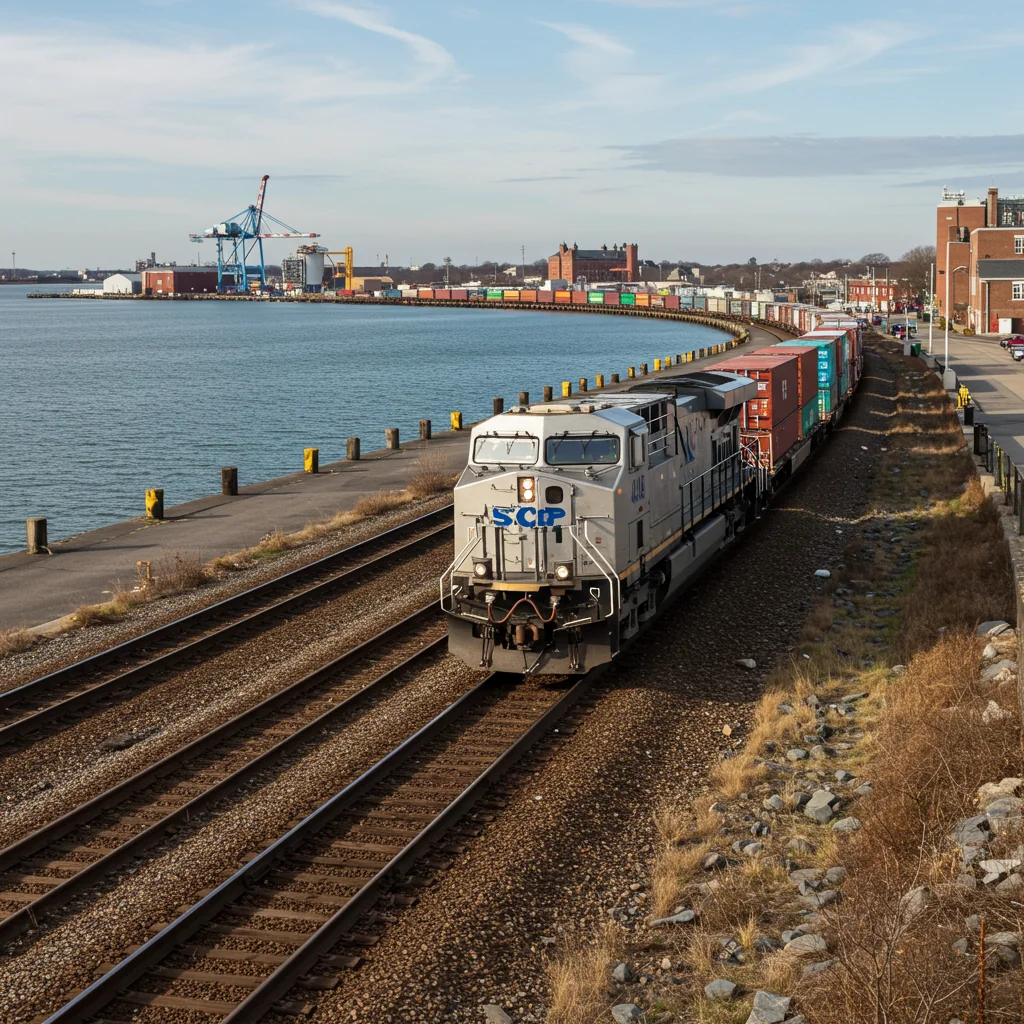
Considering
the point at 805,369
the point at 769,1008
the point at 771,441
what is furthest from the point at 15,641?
the point at 805,369

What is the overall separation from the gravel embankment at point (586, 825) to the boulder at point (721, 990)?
4.14 ft

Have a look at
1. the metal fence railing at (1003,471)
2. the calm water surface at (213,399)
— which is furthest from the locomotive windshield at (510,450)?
the calm water surface at (213,399)

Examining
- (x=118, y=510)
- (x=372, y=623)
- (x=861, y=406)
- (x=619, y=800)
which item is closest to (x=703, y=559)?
(x=372, y=623)

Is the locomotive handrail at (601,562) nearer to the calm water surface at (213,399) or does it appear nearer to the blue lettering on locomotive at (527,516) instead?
the blue lettering on locomotive at (527,516)

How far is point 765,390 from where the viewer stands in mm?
28422

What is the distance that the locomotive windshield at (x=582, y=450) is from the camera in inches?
643

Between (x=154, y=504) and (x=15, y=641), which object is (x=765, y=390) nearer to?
(x=154, y=504)

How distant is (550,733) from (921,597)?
8386mm

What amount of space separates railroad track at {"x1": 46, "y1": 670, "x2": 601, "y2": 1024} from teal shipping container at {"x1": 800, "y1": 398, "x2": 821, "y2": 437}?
22.7m

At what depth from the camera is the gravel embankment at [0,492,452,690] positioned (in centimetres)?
1742

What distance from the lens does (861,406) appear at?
54.2 metres

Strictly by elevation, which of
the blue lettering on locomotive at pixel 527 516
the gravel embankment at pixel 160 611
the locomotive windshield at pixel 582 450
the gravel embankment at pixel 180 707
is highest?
the locomotive windshield at pixel 582 450

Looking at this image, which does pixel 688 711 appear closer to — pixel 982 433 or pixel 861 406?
pixel 982 433

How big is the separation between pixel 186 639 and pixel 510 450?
625 cm
